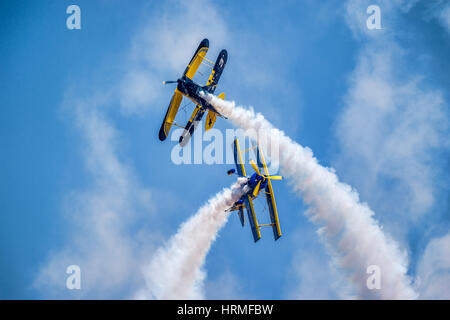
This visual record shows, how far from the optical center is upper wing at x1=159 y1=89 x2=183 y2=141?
148ft

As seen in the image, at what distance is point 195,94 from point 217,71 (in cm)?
419

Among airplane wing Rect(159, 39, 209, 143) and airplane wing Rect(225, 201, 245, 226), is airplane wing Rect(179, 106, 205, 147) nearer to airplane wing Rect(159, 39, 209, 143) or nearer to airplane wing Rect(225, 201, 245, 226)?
airplane wing Rect(159, 39, 209, 143)

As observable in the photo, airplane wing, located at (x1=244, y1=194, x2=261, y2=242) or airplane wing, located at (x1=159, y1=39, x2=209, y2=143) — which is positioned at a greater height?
airplane wing, located at (x1=159, y1=39, x2=209, y2=143)

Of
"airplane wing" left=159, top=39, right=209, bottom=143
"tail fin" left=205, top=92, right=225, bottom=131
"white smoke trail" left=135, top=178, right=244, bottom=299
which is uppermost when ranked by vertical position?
"airplane wing" left=159, top=39, right=209, bottom=143

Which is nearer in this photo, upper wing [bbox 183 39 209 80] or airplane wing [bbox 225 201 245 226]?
airplane wing [bbox 225 201 245 226]

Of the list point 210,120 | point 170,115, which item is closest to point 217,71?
point 210,120

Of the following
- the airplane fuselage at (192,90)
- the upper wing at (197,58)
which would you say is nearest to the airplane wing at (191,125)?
the airplane fuselage at (192,90)

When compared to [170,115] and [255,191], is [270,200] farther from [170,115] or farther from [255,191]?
[170,115]

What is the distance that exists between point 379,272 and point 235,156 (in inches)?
550

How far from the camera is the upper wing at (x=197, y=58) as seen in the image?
43.3 m

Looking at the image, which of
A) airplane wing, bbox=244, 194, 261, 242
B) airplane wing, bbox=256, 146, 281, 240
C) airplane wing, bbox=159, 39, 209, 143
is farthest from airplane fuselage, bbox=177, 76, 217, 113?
airplane wing, bbox=244, 194, 261, 242

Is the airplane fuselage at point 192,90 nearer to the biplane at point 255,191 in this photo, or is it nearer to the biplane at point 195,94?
the biplane at point 195,94
